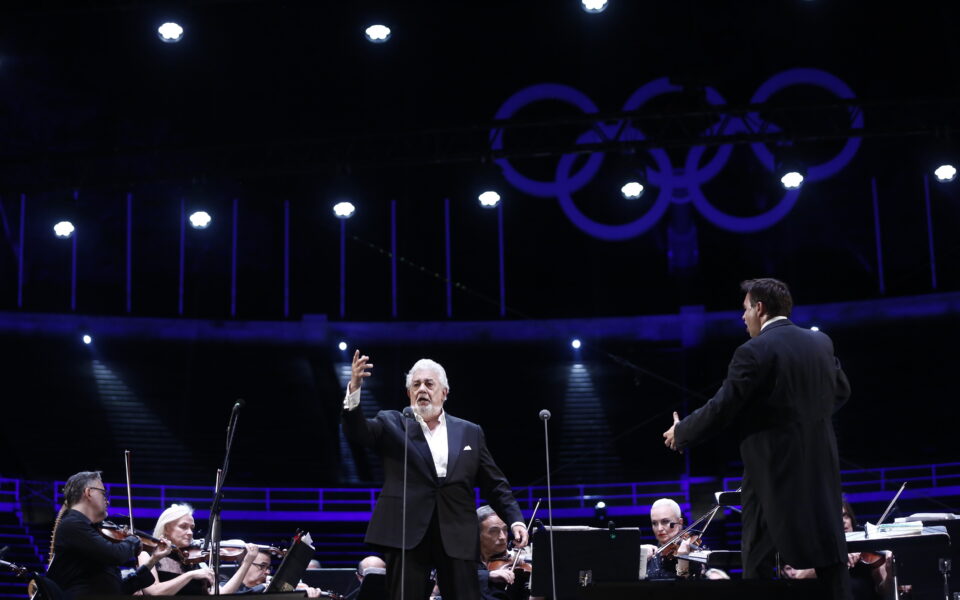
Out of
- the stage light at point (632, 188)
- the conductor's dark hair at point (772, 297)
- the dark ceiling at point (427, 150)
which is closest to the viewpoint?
the conductor's dark hair at point (772, 297)

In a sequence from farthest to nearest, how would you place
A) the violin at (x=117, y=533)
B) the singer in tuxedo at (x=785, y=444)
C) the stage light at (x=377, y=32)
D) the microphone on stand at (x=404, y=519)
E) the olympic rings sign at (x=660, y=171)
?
the olympic rings sign at (x=660, y=171) < the stage light at (x=377, y=32) < the violin at (x=117, y=533) < the microphone on stand at (x=404, y=519) < the singer in tuxedo at (x=785, y=444)

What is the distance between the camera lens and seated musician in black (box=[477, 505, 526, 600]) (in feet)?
20.8

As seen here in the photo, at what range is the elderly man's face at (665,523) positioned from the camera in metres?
6.97

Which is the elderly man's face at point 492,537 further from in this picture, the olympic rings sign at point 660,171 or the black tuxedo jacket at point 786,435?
the olympic rings sign at point 660,171

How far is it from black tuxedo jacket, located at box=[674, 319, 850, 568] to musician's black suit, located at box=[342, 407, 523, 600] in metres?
1.28

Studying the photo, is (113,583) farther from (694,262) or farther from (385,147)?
(694,262)

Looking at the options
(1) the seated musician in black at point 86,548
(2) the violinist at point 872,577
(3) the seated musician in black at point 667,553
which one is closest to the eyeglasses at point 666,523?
(3) the seated musician in black at point 667,553

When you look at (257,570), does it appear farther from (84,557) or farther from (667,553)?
(667,553)

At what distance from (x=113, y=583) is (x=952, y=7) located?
11.6 metres

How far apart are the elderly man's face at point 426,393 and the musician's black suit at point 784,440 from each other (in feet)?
4.65

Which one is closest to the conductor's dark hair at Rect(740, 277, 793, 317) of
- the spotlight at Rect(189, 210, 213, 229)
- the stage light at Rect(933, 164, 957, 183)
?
the stage light at Rect(933, 164, 957, 183)

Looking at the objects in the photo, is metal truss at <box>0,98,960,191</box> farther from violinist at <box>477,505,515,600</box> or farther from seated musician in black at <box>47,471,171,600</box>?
seated musician in black at <box>47,471,171,600</box>

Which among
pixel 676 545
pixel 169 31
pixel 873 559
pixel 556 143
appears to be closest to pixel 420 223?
pixel 556 143

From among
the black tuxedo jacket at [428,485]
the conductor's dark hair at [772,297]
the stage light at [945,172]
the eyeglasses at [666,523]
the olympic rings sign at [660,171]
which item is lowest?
the eyeglasses at [666,523]
